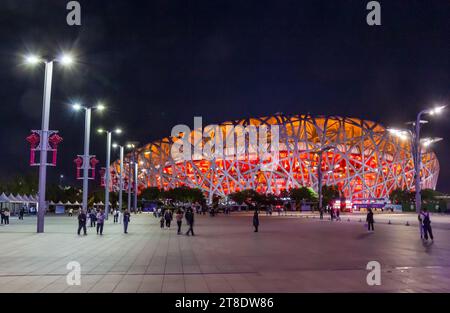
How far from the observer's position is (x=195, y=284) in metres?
9.22

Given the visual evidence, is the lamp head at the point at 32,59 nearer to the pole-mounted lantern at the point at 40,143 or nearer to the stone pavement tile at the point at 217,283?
the pole-mounted lantern at the point at 40,143

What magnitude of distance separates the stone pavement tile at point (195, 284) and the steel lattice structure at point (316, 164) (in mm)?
105681

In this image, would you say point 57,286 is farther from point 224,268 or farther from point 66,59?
point 66,59

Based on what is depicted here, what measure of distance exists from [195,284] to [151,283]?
Result: 901 mm

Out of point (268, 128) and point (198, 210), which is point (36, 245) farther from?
point (268, 128)

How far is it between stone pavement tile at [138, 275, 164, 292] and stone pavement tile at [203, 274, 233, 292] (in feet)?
3.16

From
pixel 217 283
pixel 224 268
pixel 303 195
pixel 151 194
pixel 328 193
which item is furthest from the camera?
pixel 151 194

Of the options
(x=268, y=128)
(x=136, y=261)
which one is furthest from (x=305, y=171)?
(x=136, y=261)

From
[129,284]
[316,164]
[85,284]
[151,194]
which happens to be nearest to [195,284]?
[129,284]

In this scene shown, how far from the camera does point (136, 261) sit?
13109 mm

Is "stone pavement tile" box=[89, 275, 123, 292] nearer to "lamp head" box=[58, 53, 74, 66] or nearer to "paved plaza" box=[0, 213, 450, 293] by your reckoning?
"paved plaza" box=[0, 213, 450, 293]

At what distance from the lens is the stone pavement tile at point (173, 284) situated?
28.4 feet

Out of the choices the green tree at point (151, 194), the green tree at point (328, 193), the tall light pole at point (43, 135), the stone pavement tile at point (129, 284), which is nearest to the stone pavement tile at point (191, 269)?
the stone pavement tile at point (129, 284)
